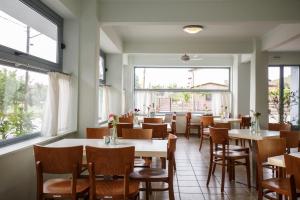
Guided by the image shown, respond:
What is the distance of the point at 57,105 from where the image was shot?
12.8ft

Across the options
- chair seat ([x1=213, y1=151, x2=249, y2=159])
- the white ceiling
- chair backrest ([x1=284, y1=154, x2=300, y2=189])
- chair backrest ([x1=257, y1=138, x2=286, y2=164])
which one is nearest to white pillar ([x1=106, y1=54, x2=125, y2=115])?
the white ceiling

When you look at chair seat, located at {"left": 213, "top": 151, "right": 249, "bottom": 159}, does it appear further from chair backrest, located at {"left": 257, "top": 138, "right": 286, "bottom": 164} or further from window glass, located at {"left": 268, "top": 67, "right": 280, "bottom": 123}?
window glass, located at {"left": 268, "top": 67, "right": 280, "bottom": 123}

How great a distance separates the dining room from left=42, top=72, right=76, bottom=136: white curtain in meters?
0.01

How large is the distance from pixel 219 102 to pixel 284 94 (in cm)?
208

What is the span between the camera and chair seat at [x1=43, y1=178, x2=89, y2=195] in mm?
2379

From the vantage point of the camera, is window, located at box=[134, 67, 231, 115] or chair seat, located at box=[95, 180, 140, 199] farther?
window, located at box=[134, 67, 231, 115]

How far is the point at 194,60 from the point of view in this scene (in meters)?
9.82

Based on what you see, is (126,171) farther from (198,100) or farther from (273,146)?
(198,100)

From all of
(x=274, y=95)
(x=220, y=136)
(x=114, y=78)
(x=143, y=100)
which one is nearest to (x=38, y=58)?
(x=220, y=136)

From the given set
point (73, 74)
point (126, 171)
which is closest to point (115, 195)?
point (126, 171)

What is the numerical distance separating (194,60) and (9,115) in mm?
7548

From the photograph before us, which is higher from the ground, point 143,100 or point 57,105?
point 143,100

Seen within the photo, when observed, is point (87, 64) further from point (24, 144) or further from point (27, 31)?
point (24, 144)

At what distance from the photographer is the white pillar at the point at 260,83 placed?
727cm
